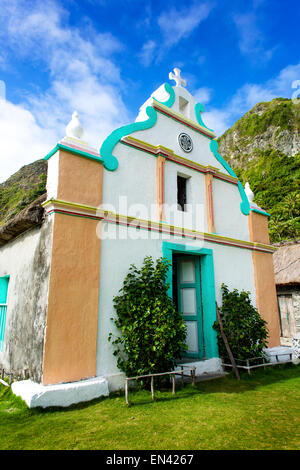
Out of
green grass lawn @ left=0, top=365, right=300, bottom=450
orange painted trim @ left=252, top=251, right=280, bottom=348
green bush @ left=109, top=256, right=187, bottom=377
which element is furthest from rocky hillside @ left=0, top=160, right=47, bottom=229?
green grass lawn @ left=0, top=365, right=300, bottom=450

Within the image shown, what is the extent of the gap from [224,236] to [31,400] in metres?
5.62

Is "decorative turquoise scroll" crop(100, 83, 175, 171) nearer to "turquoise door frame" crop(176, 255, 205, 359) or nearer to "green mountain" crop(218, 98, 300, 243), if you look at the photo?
"turquoise door frame" crop(176, 255, 205, 359)

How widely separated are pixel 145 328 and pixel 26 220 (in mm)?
2940

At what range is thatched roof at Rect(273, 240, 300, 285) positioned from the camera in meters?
10.8

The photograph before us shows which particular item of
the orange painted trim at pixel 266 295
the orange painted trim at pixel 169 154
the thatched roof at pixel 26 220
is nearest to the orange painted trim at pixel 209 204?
the orange painted trim at pixel 169 154

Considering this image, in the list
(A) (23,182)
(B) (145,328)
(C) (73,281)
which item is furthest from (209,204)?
(A) (23,182)

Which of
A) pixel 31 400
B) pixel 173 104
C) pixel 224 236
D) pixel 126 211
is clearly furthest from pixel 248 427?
pixel 173 104

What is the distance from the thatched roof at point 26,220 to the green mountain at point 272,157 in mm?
26862

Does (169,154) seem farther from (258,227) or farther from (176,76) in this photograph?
(258,227)

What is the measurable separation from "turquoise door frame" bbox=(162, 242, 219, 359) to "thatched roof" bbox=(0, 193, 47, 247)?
8.49 feet

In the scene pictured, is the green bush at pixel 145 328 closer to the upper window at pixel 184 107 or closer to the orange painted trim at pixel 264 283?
the orange painted trim at pixel 264 283

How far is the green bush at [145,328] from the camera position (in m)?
4.96

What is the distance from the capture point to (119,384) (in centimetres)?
510

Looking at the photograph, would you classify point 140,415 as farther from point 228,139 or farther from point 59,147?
point 228,139
